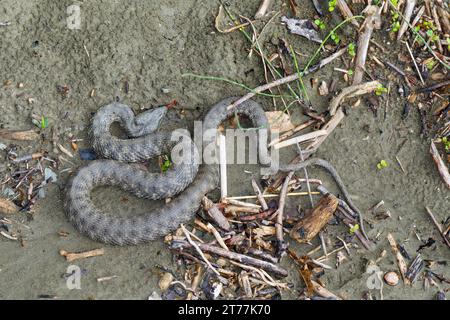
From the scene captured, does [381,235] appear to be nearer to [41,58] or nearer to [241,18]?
[241,18]

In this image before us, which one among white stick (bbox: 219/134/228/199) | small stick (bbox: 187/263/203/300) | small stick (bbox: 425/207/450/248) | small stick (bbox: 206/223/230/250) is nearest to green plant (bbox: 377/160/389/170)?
small stick (bbox: 425/207/450/248)

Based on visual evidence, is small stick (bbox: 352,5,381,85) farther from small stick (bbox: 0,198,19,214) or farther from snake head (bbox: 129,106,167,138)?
small stick (bbox: 0,198,19,214)

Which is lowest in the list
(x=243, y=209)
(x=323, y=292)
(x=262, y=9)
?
(x=323, y=292)

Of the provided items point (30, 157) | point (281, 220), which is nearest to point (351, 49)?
point (281, 220)

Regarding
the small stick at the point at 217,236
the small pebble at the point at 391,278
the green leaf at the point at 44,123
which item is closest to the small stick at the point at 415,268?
the small pebble at the point at 391,278

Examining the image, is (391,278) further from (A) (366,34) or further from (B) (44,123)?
(B) (44,123)
